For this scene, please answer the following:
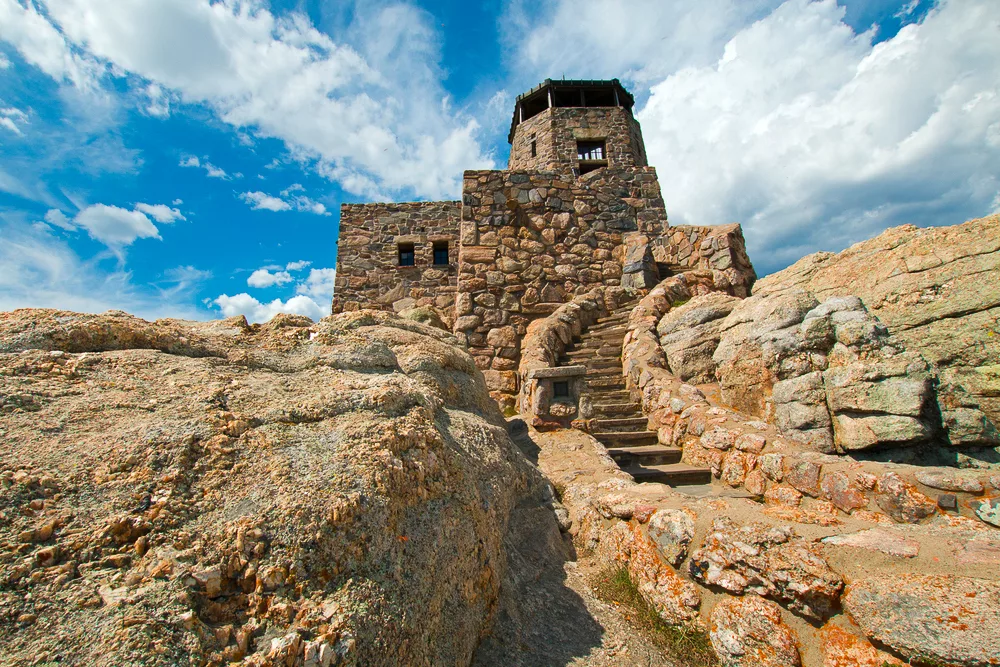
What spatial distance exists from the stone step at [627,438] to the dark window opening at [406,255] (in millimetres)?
9480

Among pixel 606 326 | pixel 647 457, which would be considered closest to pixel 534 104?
pixel 606 326

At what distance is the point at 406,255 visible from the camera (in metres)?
13.6

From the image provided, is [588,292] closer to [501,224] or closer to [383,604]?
[501,224]

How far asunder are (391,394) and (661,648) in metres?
1.94

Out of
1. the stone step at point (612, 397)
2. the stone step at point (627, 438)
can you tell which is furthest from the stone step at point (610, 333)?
Result: the stone step at point (627, 438)

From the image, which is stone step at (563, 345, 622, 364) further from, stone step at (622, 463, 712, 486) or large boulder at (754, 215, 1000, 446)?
stone step at (622, 463, 712, 486)

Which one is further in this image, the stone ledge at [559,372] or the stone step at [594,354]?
the stone step at [594,354]

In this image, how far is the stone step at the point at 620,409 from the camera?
595 cm

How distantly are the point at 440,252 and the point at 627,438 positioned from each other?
958cm

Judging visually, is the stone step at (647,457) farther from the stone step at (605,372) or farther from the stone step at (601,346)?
the stone step at (601,346)

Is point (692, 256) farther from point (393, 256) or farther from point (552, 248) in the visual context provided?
point (393, 256)

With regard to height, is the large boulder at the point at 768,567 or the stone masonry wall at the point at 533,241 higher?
the stone masonry wall at the point at 533,241

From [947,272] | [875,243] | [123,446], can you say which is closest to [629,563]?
[123,446]

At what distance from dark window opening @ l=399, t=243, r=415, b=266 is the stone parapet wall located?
21.2ft
